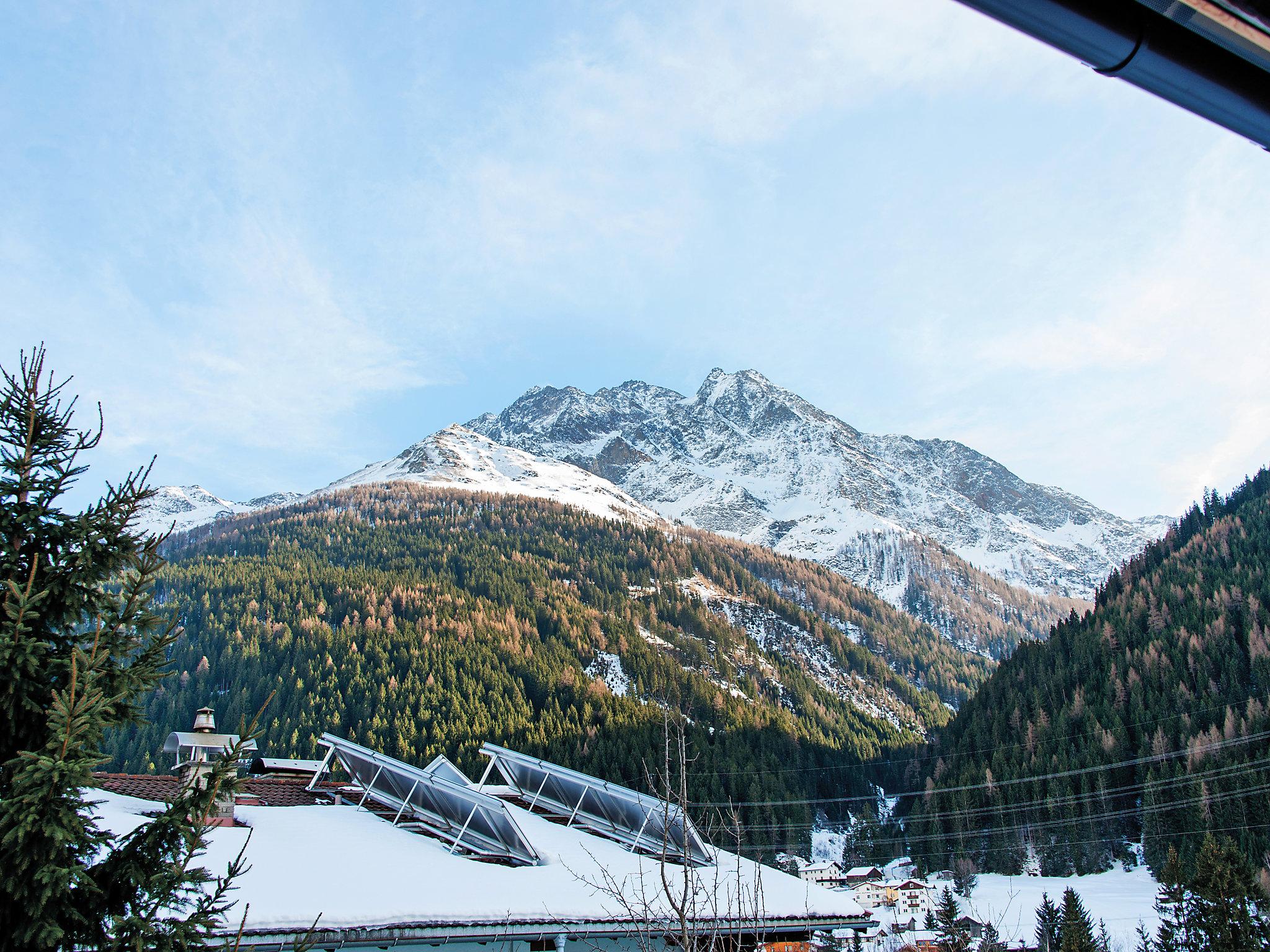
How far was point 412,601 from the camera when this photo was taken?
102 m

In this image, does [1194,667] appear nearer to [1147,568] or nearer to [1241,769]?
[1241,769]

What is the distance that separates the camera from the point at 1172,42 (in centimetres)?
167

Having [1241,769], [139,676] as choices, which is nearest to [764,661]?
[1241,769]

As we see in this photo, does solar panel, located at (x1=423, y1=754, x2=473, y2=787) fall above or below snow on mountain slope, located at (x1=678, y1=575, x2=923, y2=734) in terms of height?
below

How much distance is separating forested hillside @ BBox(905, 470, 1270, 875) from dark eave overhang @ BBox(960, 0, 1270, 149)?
69.7m

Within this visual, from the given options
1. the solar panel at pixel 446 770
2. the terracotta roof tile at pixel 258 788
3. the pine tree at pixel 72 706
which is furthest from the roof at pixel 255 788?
the pine tree at pixel 72 706

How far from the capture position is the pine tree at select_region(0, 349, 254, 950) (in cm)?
466

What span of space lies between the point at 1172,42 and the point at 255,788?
66.0 ft

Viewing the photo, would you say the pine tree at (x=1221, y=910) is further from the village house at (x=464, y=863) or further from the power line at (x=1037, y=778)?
the power line at (x=1037, y=778)

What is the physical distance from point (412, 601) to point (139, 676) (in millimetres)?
101012

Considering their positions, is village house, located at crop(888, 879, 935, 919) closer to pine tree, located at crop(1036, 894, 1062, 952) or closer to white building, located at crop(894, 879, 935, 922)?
white building, located at crop(894, 879, 935, 922)

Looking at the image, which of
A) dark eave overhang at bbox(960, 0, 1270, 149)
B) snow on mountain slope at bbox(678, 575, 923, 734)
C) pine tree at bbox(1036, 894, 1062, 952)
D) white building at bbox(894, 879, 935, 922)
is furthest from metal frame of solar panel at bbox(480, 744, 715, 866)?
snow on mountain slope at bbox(678, 575, 923, 734)

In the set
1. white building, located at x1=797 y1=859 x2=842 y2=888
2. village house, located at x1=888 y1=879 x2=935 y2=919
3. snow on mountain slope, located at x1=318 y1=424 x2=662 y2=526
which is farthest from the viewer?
snow on mountain slope, located at x1=318 y1=424 x2=662 y2=526

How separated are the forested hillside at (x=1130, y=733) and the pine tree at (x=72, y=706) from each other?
6886 cm
